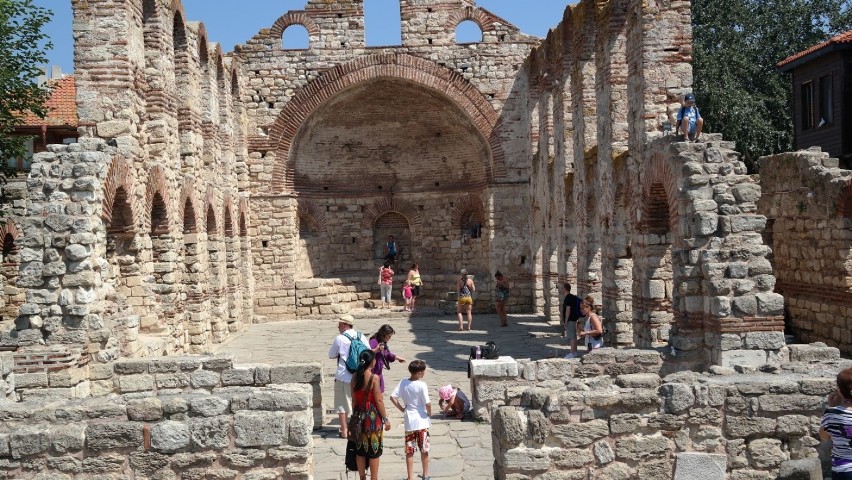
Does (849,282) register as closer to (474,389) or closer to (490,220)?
(474,389)

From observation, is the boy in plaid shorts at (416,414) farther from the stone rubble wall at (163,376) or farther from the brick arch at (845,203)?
the brick arch at (845,203)

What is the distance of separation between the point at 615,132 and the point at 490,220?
28.3 feet

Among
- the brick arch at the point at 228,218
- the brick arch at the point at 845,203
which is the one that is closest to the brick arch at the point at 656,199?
the brick arch at the point at 845,203

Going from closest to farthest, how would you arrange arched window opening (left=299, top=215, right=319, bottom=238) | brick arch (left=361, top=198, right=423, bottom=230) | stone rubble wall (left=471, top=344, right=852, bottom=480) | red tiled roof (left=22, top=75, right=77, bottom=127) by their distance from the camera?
stone rubble wall (left=471, top=344, right=852, bottom=480), red tiled roof (left=22, top=75, right=77, bottom=127), arched window opening (left=299, top=215, right=319, bottom=238), brick arch (left=361, top=198, right=423, bottom=230)

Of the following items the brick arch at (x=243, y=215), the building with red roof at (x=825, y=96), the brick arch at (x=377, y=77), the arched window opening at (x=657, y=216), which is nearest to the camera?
the arched window opening at (x=657, y=216)

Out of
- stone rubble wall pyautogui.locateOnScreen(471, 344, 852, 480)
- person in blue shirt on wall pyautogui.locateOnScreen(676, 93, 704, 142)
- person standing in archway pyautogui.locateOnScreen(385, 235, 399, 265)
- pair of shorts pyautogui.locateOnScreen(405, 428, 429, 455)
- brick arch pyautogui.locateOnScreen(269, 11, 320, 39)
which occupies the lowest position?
pair of shorts pyautogui.locateOnScreen(405, 428, 429, 455)

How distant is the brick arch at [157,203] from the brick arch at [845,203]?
1058 centimetres

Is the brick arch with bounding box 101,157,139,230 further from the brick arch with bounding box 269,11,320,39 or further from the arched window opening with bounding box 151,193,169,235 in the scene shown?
the brick arch with bounding box 269,11,320,39

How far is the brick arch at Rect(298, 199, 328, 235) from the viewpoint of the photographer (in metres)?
23.9

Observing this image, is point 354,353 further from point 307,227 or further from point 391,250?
point 307,227

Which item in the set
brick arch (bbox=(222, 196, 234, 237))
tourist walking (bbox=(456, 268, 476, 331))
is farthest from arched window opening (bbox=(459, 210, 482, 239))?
brick arch (bbox=(222, 196, 234, 237))

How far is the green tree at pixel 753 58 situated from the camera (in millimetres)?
26859

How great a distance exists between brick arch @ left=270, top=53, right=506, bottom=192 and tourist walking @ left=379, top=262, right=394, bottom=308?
360 centimetres

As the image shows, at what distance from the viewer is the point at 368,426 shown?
23.1 feet
